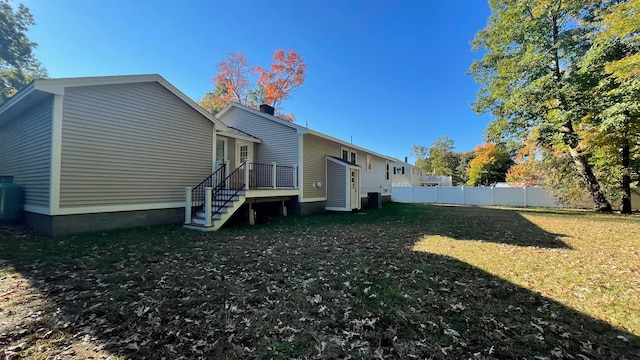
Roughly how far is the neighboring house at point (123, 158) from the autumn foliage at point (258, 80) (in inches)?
528

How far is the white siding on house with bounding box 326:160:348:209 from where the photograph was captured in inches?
505

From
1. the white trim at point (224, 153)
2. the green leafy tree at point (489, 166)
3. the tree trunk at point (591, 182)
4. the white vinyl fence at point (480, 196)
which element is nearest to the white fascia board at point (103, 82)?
the white trim at point (224, 153)

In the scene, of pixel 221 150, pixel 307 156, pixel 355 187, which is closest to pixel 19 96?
pixel 221 150

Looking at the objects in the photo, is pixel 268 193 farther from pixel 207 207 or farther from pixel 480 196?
pixel 480 196

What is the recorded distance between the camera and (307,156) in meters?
11.9

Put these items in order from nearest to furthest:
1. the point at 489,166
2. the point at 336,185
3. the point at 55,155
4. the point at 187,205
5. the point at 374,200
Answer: the point at 55,155, the point at 187,205, the point at 336,185, the point at 374,200, the point at 489,166

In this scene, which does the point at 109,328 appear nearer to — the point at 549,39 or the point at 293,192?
the point at 293,192

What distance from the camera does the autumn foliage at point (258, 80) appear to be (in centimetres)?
2302

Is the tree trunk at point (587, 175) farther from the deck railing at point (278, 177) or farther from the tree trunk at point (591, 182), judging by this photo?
the deck railing at point (278, 177)

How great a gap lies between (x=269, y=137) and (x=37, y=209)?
7.89 metres

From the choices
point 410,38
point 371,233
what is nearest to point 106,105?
point 371,233

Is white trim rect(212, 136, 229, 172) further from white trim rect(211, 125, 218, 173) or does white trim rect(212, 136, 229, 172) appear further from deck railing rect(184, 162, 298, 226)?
deck railing rect(184, 162, 298, 226)

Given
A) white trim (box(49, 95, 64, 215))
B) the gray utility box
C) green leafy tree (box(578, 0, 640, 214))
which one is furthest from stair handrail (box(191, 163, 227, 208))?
green leafy tree (box(578, 0, 640, 214))

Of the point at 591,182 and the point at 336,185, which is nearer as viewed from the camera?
the point at 336,185
